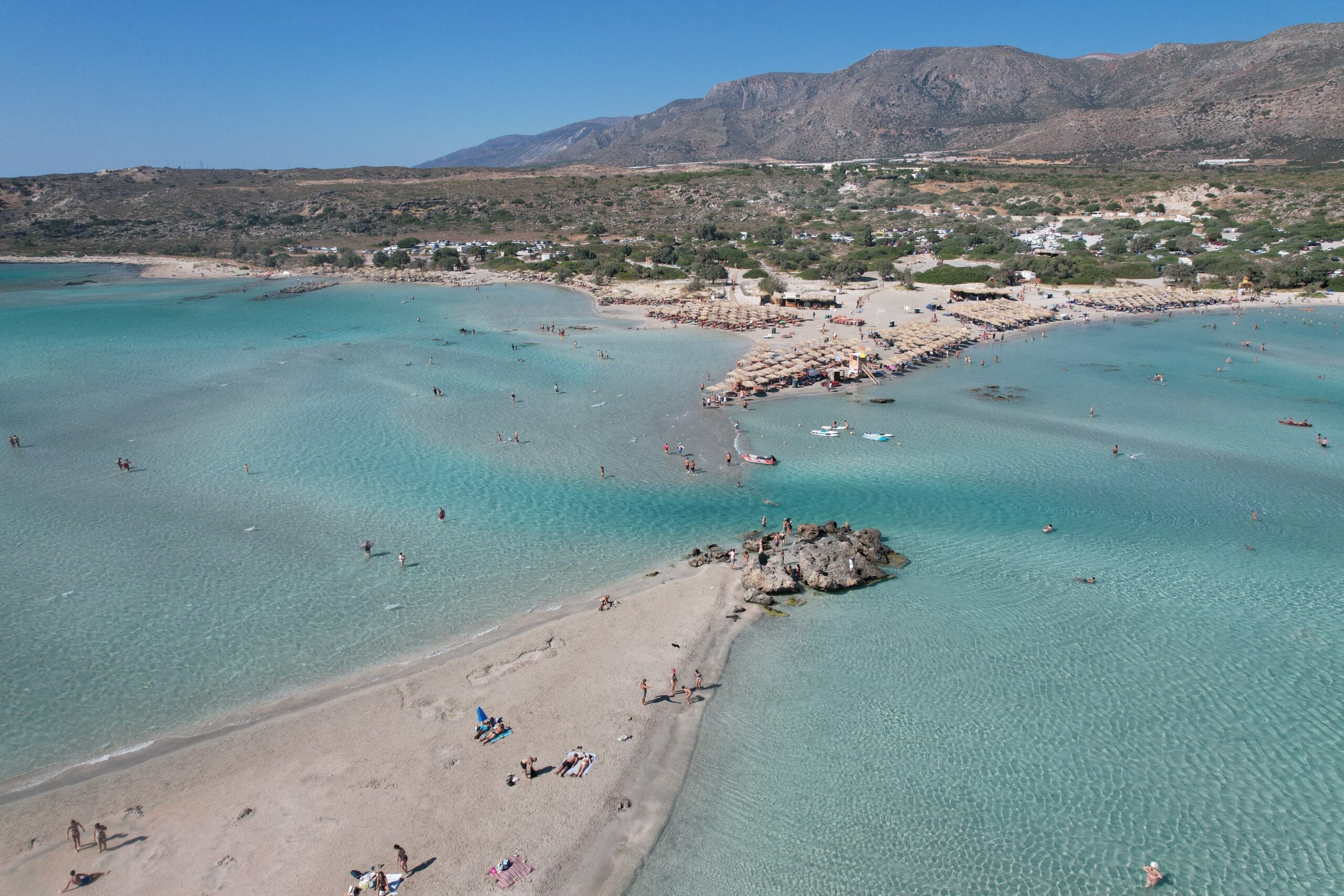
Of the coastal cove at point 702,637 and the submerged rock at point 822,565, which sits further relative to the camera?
the submerged rock at point 822,565

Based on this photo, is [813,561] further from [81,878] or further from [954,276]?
[954,276]

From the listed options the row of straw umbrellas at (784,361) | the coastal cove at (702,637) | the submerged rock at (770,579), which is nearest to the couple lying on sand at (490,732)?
the coastal cove at (702,637)

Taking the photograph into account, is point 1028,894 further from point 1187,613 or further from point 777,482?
point 777,482

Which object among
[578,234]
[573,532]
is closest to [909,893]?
[573,532]

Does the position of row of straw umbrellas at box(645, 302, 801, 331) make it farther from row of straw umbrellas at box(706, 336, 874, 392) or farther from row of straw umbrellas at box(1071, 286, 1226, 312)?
row of straw umbrellas at box(1071, 286, 1226, 312)

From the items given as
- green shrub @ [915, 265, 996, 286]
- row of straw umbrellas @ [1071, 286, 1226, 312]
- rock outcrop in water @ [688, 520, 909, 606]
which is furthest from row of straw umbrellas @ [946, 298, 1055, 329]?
rock outcrop in water @ [688, 520, 909, 606]

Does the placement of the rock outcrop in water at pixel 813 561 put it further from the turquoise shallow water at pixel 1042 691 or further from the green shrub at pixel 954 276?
the green shrub at pixel 954 276

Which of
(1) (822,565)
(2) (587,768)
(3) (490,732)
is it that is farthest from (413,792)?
(1) (822,565)
